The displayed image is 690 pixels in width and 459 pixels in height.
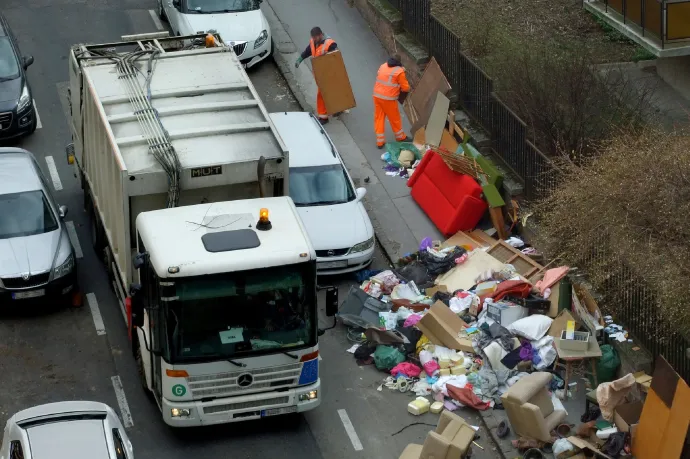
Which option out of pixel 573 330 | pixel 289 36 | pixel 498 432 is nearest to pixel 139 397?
pixel 498 432

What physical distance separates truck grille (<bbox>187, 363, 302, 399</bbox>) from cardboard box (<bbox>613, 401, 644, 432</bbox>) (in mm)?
3627

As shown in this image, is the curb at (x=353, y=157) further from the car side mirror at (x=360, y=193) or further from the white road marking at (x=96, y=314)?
the white road marking at (x=96, y=314)

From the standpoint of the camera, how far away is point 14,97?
2184 cm

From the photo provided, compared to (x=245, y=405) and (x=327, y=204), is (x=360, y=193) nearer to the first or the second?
(x=327, y=204)

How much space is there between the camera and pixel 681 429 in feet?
42.9

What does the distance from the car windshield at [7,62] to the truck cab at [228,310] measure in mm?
8952

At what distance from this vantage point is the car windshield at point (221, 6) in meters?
24.2

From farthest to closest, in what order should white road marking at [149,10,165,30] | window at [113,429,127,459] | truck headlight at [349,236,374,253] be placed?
white road marking at [149,10,165,30] → truck headlight at [349,236,374,253] → window at [113,429,127,459]

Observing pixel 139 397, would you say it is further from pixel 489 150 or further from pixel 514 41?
pixel 514 41

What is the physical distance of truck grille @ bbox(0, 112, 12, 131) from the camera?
71.0ft

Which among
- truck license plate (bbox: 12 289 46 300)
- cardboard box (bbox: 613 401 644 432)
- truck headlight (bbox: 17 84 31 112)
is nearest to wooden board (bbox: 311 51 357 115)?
truck headlight (bbox: 17 84 31 112)

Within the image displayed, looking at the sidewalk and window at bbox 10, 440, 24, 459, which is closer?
window at bbox 10, 440, 24, 459

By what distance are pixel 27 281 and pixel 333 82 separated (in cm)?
722

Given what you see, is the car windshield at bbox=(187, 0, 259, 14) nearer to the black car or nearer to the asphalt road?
the black car
